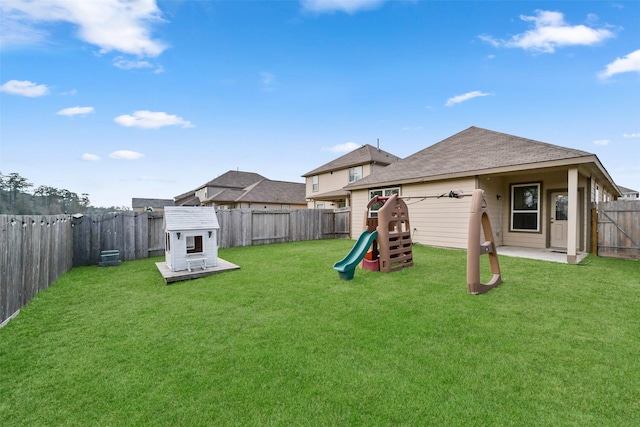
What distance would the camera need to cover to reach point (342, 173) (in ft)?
70.8

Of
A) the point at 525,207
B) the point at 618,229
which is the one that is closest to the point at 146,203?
the point at 525,207

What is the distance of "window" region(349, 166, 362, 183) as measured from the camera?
20344mm

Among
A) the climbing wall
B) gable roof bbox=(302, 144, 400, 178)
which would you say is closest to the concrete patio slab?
the climbing wall

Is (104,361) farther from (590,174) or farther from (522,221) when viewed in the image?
(590,174)

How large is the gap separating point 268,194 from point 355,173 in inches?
434

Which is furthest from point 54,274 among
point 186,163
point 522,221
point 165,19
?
point 186,163

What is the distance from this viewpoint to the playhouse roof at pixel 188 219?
652 centimetres

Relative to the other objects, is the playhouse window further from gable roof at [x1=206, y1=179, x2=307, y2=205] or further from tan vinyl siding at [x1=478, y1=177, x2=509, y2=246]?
gable roof at [x1=206, y1=179, x2=307, y2=205]

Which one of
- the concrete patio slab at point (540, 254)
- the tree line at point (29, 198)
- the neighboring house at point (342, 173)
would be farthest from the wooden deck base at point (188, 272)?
the neighboring house at point (342, 173)

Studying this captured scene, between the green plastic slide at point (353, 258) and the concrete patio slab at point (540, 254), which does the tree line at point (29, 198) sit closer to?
the green plastic slide at point (353, 258)

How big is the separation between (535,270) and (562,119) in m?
9.44

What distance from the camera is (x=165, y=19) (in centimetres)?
901

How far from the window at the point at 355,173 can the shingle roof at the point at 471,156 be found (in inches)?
280

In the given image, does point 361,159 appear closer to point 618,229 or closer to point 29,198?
point 618,229
